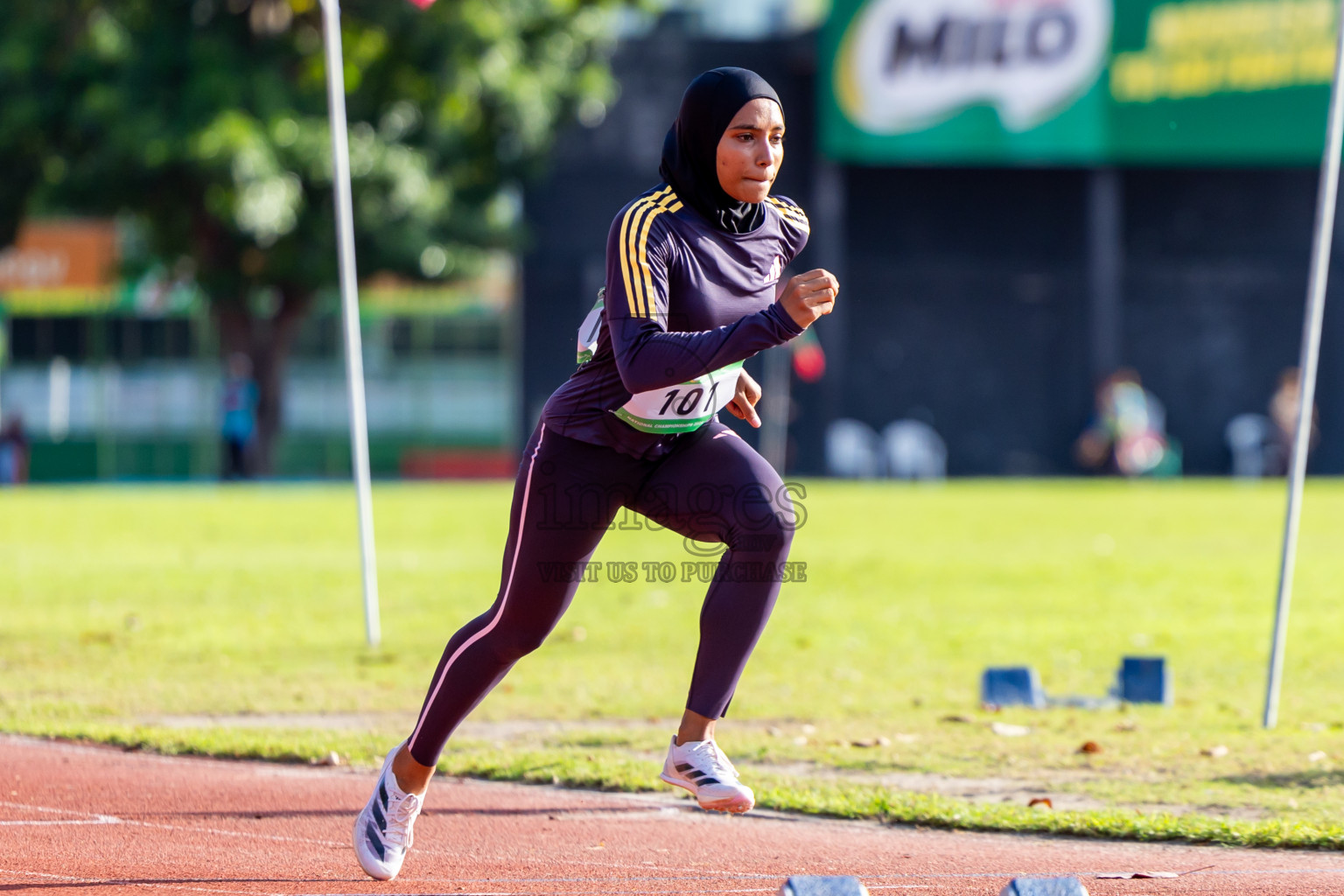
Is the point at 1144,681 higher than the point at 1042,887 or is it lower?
lower

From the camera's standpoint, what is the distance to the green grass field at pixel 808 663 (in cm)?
640

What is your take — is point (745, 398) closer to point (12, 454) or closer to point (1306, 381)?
point (1306, 381)

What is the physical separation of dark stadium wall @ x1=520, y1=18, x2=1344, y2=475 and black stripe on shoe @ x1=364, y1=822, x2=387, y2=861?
1282 inches

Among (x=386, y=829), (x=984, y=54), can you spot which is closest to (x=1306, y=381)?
(x=386, y=829)

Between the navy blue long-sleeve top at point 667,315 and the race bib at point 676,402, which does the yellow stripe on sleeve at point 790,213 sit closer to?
the navy blue long-sleeve top at point 667,315

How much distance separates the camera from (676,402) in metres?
4.70

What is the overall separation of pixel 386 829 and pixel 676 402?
139 cm

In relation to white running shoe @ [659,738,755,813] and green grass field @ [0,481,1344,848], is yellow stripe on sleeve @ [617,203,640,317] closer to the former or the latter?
white running shoe @ [659,738,755,813]

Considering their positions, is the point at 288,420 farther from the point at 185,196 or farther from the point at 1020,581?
the point at 1020,581

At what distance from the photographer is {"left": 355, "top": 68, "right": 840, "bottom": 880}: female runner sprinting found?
4719 millimetres

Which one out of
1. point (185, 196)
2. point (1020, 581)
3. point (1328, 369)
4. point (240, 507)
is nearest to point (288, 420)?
point (185, 196)

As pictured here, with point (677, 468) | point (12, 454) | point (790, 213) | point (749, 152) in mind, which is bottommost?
point (12, 454)

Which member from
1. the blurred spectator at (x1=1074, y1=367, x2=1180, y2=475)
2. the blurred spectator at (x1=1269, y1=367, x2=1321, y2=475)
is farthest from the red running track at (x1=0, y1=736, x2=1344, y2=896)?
the blurred spectator at (x1=1074, y1=367, x2=1180, y2=475)

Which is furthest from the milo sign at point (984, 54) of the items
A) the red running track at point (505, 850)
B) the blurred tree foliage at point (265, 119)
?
the red running track at point (505, 850)
